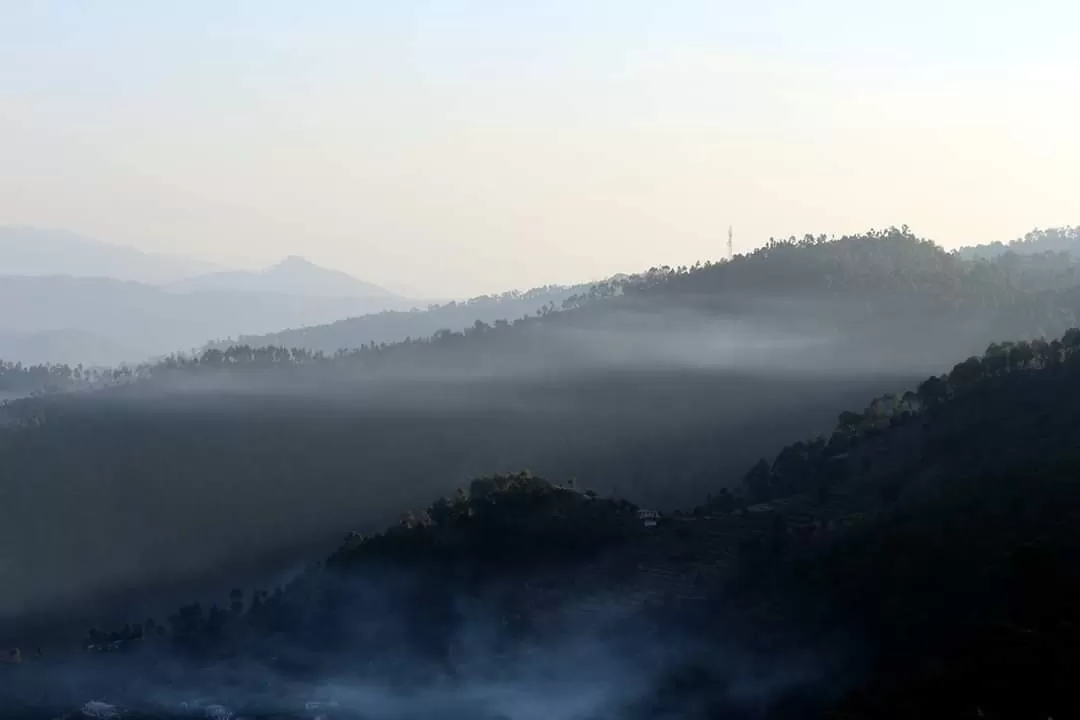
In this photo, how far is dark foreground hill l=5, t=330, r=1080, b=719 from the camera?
4397 cm

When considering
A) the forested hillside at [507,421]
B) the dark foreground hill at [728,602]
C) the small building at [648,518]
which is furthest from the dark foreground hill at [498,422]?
the dark foreground hill at [728,602]

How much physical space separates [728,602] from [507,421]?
76.7 meters

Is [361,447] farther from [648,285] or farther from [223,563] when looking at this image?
[648,285]

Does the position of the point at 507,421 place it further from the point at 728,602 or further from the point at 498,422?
the point at 728,602

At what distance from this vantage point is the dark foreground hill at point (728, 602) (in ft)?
144

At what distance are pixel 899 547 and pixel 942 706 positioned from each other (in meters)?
16.6

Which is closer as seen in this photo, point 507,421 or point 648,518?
point 648,518

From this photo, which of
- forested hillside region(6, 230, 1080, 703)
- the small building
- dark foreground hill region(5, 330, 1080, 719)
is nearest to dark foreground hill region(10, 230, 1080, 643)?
forested hillside region(6, 230, 1080, 703)

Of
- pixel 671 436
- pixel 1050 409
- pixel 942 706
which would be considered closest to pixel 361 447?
pixel 671 436

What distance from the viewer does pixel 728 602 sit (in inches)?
2266

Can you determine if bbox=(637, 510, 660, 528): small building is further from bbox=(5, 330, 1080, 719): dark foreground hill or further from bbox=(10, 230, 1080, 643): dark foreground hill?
bbox=(10, 230, 1080, 643): dark foreground hill

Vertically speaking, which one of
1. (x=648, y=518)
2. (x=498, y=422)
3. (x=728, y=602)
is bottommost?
(x=728, y=602)

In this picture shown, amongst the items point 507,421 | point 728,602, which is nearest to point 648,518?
point 728,602

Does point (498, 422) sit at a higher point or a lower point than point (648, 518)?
higher
